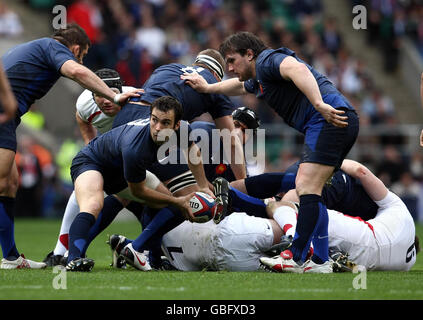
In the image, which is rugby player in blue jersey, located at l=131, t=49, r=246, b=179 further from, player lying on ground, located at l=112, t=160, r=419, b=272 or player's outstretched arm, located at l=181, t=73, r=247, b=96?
player lying on ground, located at l=112, t=160, r=419, b=272

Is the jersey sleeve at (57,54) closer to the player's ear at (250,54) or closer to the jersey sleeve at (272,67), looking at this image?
the player's ear at (250,54)

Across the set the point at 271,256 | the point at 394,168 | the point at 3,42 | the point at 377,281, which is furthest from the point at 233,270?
the point at 3,42

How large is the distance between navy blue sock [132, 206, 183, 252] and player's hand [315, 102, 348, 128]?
1.67 metres

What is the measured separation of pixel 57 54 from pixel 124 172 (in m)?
1.24

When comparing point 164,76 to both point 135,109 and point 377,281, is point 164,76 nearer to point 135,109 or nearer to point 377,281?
point 135,109

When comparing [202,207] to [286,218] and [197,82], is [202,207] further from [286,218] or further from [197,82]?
[197,82]

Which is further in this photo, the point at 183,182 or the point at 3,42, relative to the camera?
the point at 3,42

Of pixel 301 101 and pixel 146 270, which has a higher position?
pixel 301 101

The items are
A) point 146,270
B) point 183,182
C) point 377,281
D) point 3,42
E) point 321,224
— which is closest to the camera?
point 377,281

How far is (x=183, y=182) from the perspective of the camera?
7801mm

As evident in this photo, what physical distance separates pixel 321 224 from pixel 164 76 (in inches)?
96.0

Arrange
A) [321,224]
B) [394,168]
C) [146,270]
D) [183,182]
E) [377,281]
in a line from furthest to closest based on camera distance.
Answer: [394,168] → [183,182] → [146,270] → [321,224] → [377,281]

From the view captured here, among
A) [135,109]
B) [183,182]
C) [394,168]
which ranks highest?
[135,109]
